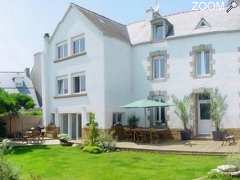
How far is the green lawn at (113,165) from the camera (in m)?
12.9

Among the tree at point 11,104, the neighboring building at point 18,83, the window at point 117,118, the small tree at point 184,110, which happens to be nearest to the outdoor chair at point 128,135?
the window at point 117,118

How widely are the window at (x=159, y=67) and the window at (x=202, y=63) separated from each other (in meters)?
2.26

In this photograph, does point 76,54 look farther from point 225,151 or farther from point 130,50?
point 225,151

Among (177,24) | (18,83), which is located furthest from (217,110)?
(18,83)

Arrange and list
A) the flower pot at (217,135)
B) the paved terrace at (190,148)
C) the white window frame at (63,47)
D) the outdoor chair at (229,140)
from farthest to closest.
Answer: the white window frame at (63,47), the flower pot at (217,135), the outdoor chair at (229,140), the paved terrace at (190,148)

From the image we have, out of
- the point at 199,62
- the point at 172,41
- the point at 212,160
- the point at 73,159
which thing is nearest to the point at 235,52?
the point at 199,62

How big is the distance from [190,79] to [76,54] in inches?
315

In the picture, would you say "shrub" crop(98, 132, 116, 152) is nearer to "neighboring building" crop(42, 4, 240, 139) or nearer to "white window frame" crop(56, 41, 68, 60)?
"neighboring building" crop(42, 4, 240, 139)

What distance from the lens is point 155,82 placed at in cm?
2494

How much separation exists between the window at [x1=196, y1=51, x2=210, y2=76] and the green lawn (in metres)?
7.49

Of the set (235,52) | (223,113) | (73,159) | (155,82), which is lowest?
(73,159)

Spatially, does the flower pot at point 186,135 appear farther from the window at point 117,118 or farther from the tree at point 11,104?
the tree at point 11,104

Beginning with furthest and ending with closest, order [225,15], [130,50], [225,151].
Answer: [130,50], [225,15], [225,151]

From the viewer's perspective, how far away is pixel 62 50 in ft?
93.9
